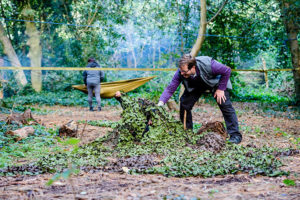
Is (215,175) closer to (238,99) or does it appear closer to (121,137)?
(121,137)

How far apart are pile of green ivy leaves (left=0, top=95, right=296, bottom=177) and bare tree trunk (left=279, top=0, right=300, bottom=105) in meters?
4.77

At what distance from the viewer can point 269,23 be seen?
8.70 meters

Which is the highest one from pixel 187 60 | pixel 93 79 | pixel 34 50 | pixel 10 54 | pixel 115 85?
pixel 34 50

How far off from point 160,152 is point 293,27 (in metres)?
5.99

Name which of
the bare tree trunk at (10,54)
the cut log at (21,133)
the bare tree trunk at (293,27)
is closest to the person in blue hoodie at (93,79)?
the cut log at (21,133)

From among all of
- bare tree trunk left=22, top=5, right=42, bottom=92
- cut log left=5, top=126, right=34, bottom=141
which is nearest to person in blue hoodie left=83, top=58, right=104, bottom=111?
cut log left=5, top=126, right=34, bottom=141

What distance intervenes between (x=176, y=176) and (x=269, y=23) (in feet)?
25.7

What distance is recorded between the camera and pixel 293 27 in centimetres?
727

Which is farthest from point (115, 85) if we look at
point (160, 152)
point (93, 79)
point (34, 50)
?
point (34, 50)

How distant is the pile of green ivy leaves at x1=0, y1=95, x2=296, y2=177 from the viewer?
2.29 meters

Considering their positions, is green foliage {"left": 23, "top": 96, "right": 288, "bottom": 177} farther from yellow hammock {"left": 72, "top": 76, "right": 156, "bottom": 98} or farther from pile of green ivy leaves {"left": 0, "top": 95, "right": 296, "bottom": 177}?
yellow hammock {"left": 72, "top": 76, "right": 156, "bottom": 98}

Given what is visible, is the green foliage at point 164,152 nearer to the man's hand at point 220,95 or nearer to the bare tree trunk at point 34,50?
the man's hand at point 220,95

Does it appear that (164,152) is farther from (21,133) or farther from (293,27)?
(293,27)

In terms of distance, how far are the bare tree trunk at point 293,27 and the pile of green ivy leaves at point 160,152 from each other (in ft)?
15.6
